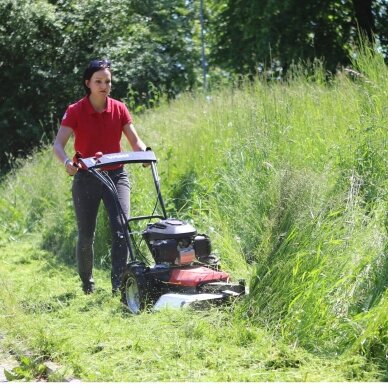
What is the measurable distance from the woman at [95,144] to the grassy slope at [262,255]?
0.45 metres

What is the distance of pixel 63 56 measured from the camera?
18344 mm

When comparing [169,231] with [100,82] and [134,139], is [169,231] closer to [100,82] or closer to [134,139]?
[134,139]

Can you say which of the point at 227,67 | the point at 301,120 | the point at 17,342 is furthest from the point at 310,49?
the point at 17,342

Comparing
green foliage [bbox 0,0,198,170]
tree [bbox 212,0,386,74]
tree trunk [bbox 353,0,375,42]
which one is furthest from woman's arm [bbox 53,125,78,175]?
tree trunk [bbox 353,0,375,42]

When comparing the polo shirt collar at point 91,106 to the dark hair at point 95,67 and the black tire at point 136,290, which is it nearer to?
the dark hair at point 95,67

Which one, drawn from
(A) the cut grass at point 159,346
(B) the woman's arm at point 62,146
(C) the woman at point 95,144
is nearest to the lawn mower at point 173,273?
(A) the cut grass at point 159,346

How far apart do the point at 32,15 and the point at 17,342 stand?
13227 millimetres

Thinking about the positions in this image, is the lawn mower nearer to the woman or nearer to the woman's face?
the woman

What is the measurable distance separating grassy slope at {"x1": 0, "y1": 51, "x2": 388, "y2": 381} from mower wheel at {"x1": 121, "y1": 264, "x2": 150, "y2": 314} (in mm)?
117

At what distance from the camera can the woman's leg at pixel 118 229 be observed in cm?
720

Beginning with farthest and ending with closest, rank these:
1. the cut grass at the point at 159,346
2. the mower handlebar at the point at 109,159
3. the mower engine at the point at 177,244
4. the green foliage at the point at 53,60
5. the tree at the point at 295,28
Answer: the tree at the point at 295,28 < the green foliage at the point at 53,60 < the mower handlebar at the point at 109,159 < the mower engine at the point at 177,244 < the cut grass at the point at 159,346

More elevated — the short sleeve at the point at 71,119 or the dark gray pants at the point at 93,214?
the short sleeve at the point at 71,119

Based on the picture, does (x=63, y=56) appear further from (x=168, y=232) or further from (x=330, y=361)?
(x=330, y=361)

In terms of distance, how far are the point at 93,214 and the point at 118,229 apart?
32cm
